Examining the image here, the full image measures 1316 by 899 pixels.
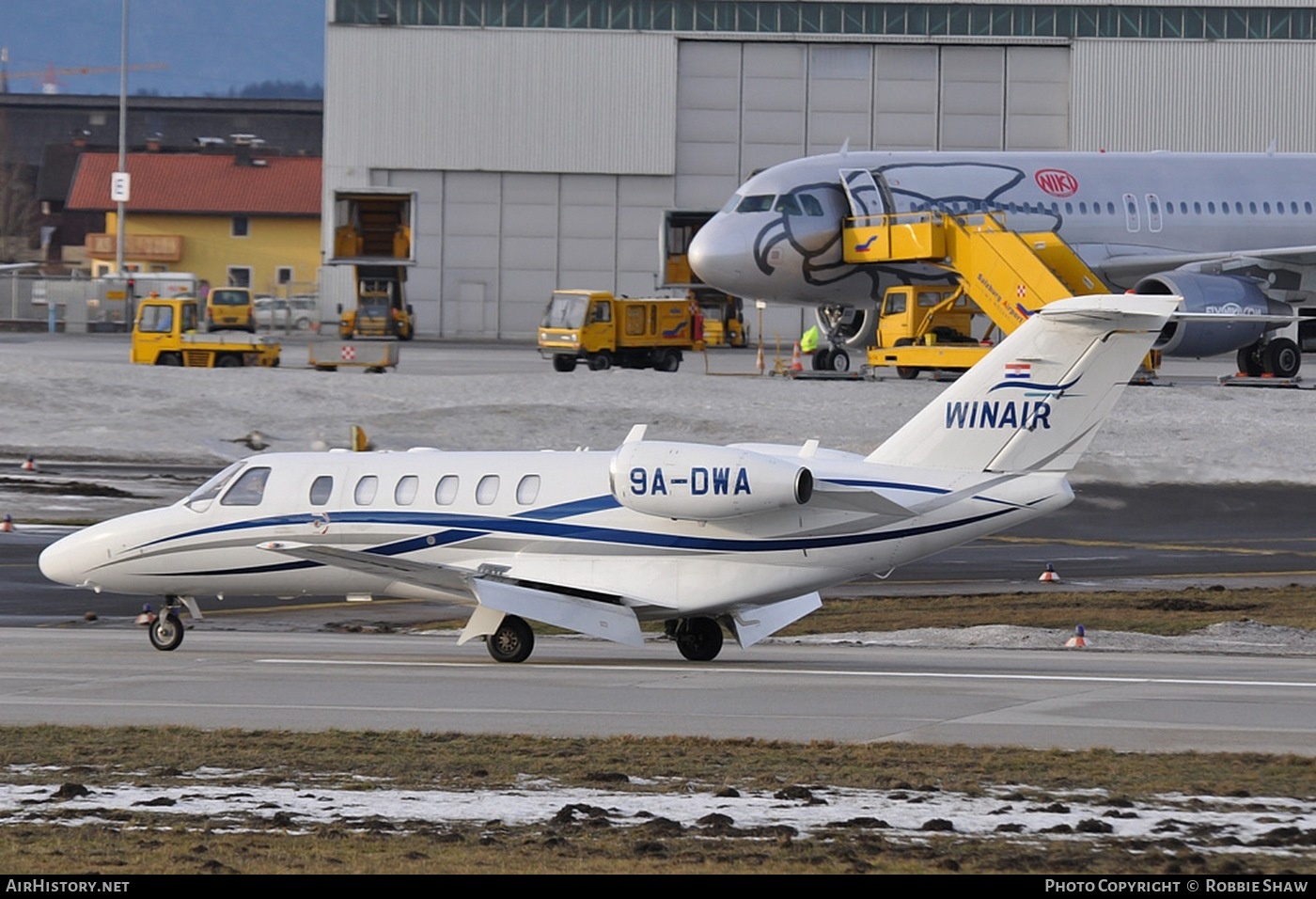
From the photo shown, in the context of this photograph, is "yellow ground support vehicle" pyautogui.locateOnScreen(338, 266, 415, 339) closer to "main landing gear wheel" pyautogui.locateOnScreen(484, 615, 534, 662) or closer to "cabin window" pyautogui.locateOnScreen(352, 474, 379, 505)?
"cabin window" pyautogui.locateOnScreen(352, 474, 379, 505)

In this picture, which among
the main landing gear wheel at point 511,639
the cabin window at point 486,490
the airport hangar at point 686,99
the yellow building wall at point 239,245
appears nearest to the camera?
the main landing gear wheel at point 511,639

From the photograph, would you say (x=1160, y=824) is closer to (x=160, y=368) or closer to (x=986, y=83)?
(x=160, y=368)

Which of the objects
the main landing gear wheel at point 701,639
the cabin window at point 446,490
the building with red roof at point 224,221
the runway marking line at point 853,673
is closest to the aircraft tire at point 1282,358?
the main landing gear wheel at point 701,639

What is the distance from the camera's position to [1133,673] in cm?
1944

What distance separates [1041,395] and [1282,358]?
33.6m

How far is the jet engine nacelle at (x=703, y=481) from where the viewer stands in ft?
62.8

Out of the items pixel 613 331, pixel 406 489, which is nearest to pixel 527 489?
pixel 406 489

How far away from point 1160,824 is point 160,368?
43372 mm

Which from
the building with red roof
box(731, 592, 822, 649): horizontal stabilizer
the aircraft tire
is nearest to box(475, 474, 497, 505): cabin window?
box(731, 592, 822, 649): horizontal stabilizer

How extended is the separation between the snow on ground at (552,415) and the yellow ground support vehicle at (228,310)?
37.2m

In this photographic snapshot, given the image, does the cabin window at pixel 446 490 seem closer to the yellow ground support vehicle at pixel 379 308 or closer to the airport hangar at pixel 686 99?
the yellow ground support vehicle at pixel 379 308

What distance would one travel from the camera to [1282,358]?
166ft

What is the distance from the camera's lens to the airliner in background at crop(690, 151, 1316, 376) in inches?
1981

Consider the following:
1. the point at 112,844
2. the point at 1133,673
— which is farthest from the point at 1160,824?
the point at 1133,673
